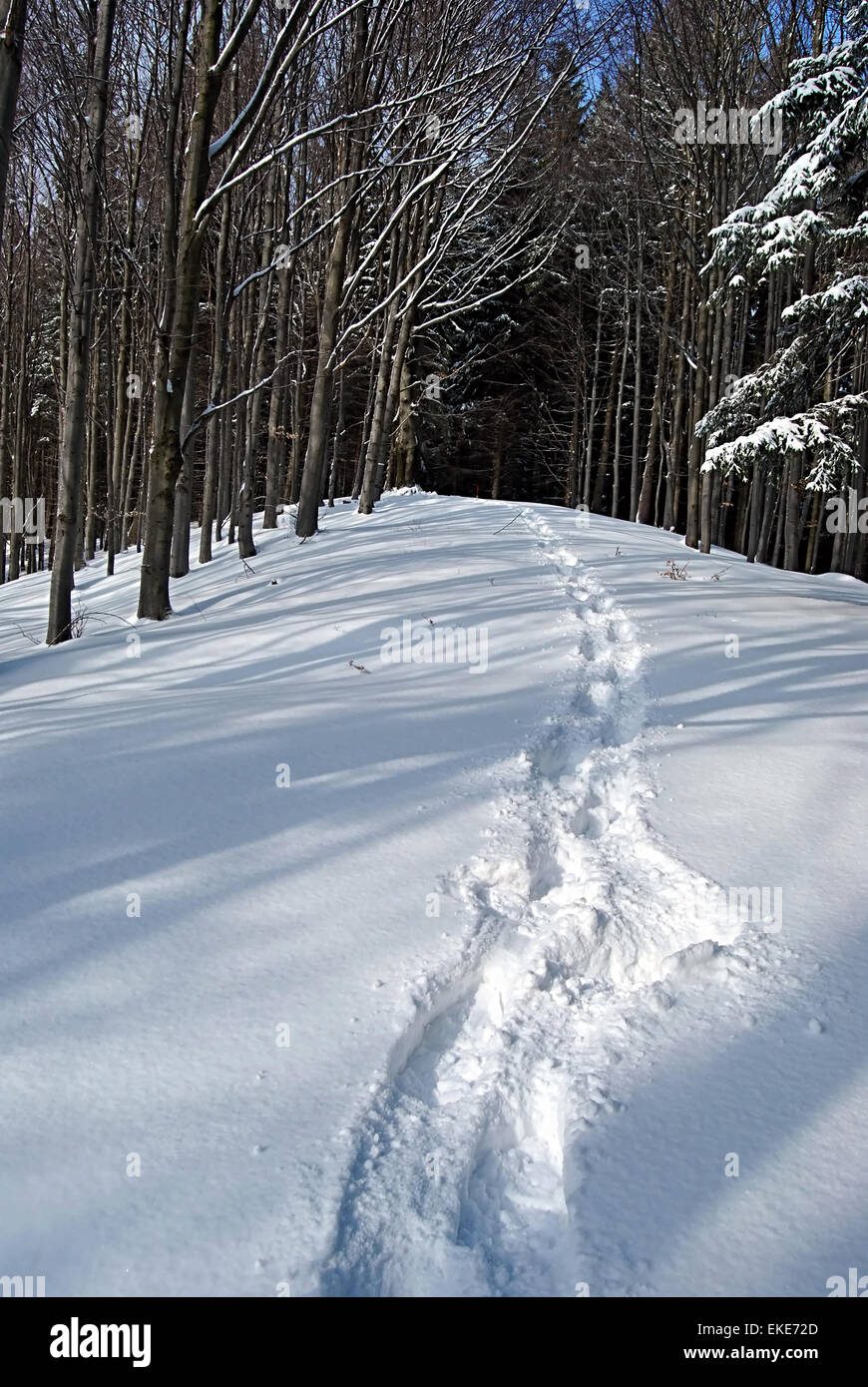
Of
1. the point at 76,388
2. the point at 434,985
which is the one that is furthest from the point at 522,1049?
the point at 76,388

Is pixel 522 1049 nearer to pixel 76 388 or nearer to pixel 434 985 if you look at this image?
pixel 434 985

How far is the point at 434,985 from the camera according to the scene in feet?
9.66

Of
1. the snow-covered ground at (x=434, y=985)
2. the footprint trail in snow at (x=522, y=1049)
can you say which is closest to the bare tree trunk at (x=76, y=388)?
the snow-covered ground at (x=434, y=985)

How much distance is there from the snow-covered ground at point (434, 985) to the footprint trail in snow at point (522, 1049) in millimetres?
11

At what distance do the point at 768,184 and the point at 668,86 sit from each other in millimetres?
2472

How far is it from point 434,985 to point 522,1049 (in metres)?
0.38

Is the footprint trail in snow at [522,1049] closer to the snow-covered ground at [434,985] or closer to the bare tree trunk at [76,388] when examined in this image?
the snow-covered ground at [434,985]

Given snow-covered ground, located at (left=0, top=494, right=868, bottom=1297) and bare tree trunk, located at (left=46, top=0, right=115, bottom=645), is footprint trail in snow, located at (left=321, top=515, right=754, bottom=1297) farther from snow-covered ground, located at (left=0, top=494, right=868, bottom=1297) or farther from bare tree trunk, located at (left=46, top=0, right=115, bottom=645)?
bare tree trunk, located at (left=46, top=0, right=115, bottom=645)

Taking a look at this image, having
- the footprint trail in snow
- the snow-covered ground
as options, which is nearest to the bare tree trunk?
the snow-covered ground

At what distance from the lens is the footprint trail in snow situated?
2.10 meters
